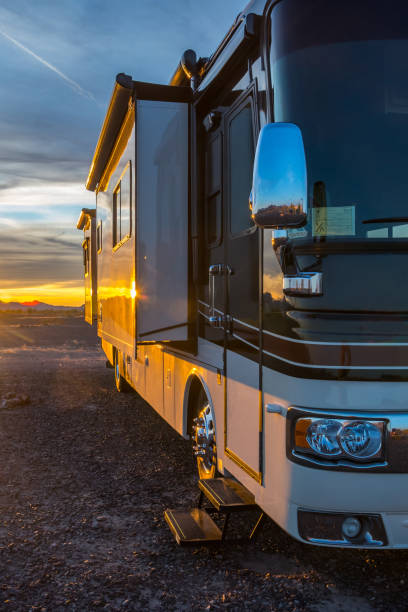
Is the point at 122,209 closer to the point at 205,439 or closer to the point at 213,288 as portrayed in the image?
the point at 213,288

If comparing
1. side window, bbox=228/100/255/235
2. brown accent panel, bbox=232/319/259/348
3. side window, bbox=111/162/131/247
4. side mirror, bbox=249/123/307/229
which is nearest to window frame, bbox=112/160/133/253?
side window, bbox=111/162/131/247

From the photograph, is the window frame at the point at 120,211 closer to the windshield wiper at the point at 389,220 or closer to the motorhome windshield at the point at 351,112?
the motorhome windshield at the point at 351,112

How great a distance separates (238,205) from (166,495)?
8.26ft

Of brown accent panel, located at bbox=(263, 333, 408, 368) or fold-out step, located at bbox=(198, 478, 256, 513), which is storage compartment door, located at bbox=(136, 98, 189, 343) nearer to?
fold-out step, located at bbox=(198, 478, 256, 513)

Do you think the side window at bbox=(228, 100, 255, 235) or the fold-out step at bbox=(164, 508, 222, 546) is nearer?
the side window at bbox=(228, 100, 255, 235)

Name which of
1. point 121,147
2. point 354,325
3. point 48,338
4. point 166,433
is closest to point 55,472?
point 166,433

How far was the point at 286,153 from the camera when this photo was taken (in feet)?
8.86

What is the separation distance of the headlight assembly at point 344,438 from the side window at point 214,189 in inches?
68.7

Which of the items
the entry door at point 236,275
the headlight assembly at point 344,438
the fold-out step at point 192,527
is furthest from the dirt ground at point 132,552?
the headlight assembly at point 344,438

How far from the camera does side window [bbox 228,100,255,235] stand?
11.6 ft

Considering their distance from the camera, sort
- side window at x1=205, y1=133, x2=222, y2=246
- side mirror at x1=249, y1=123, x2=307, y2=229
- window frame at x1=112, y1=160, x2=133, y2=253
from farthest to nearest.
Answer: window frame at x1=112, y1=160, x2=133, y2=253
side window at x1=205, y1=133, x2=222, y2=246
side mirror at x1=249, y1=123, x2=307, y2=229

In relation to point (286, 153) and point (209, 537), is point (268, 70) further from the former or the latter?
point (209, 537)

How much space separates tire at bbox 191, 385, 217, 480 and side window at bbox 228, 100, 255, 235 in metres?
1.39

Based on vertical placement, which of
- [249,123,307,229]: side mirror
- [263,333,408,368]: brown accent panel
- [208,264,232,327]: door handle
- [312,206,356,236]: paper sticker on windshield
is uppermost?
[249,123,307,229]: side mirror
